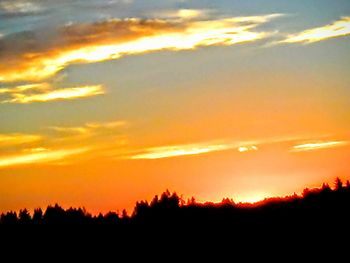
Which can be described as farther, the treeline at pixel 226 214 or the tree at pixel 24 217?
the tree at pixel 24 217

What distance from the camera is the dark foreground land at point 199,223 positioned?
115 meters

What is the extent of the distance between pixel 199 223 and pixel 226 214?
5493 mm

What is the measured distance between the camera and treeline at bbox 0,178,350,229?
392 feet

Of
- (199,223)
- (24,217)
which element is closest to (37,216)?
(24,217)

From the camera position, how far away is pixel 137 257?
12750cm

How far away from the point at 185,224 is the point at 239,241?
20.1 metres

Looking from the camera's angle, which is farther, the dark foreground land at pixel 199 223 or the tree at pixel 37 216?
the tree at pixel 37 216

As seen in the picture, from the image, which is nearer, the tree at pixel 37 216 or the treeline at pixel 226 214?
the treeline at pixel 226 214

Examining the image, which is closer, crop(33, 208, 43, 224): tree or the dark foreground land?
the dark foreground land

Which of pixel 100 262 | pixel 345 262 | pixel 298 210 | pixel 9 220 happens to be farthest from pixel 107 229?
pixel 345 262

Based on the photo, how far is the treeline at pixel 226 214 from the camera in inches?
4700

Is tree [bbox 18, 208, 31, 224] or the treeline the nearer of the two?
the treeline

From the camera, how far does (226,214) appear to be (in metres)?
131

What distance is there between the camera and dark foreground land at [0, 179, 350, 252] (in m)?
115
